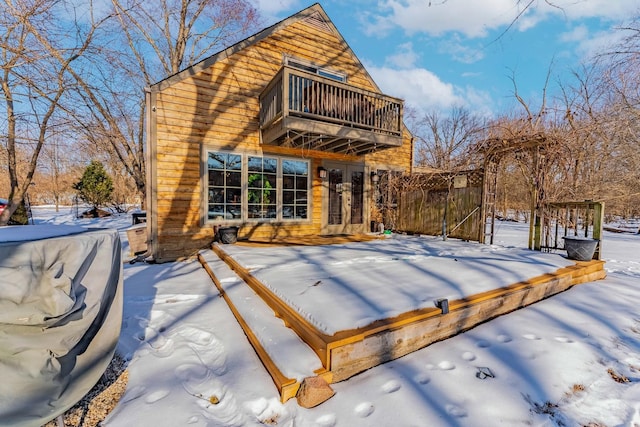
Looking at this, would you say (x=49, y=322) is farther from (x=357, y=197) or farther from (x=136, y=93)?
(x=136, y=93)

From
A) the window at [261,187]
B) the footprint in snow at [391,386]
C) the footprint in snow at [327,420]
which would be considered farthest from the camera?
the window at [261,187]

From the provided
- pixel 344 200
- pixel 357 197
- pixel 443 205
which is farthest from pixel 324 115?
pixel 443 205

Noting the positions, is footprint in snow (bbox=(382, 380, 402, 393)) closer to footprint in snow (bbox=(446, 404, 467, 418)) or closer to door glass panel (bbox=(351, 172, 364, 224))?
footprint in snow (bbox=(446, 404, 467, 418))

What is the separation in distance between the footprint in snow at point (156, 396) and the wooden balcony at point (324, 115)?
15.0 feet

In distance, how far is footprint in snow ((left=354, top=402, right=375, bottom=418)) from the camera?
169 centimetres

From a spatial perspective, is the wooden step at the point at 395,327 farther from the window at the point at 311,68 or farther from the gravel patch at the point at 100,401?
the window at the point at 311,68

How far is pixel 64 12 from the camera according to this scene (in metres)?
5.57

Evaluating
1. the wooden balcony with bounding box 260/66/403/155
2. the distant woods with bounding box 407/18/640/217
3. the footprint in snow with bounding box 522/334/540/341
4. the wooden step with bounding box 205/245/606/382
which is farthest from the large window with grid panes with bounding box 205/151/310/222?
the footprint in snow with bounding box 522/334/540/341

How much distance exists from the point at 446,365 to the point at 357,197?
248 inches

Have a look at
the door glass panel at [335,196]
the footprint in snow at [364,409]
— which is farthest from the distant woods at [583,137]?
the footprint in snow at [364,409]

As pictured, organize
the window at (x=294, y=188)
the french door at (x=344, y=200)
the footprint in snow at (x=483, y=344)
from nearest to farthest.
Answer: the footprint in snow at (x=483, y=344)
the window at (x=294, y=188)
the french door at (x=344, y=200)

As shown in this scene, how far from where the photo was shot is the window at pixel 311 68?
712 cm

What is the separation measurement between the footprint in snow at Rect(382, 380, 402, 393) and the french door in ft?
18.9

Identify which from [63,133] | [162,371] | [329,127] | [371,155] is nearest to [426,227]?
[371,155]
